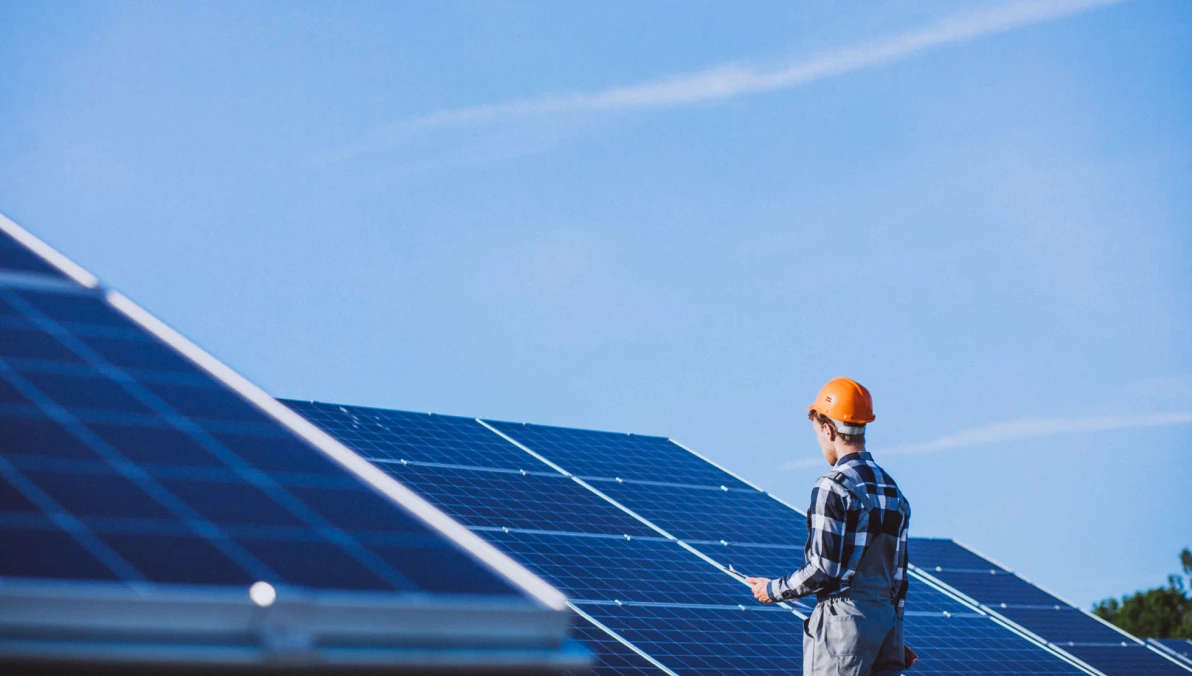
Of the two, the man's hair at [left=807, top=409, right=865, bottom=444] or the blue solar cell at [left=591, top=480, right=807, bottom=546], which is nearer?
the man's hair at [left=807, top=409, right=865, bottom=444]

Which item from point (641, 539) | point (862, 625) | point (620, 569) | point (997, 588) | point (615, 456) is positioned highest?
point (615, 456)

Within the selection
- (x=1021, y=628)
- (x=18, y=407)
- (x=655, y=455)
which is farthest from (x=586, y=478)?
(x=18, y=407)

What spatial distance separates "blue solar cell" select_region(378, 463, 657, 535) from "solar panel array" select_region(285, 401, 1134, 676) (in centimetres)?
3

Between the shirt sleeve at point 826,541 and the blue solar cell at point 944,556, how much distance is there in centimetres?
1202

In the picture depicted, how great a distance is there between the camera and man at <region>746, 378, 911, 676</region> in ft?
26.4

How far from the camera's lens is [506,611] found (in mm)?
5207

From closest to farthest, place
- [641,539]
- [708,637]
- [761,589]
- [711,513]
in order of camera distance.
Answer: [761,589] < [708,637] < [641,539] < [711,513]

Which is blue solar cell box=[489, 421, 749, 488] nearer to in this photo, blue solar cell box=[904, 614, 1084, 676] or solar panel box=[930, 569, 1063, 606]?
solar panel box=[930, 569, 1063, 606]

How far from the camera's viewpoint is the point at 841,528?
Answer: 8.04 metres

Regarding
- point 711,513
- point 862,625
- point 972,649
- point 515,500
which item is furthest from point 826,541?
point 711,513

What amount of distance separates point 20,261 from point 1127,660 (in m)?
15.0

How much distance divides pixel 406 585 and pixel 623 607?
24.0 ft

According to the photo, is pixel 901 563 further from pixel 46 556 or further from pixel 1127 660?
pixel 1127 660

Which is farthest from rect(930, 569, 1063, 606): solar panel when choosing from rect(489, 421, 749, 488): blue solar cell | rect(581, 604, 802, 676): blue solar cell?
rect(581, 604, 802, 676): blue solar cell
